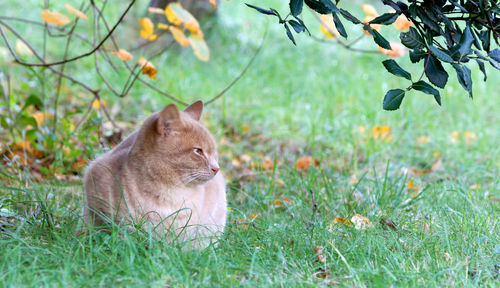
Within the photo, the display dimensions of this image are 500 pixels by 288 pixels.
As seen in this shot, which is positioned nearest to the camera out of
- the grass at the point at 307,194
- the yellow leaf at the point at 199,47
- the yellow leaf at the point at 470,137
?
the grass at the point at 307,194

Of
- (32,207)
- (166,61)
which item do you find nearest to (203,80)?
(166,61)

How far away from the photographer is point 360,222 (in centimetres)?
259

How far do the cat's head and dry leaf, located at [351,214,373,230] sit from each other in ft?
2.42

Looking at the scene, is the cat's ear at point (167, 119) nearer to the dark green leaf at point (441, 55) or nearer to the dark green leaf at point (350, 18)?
the dark green leaf at point (350, 18)

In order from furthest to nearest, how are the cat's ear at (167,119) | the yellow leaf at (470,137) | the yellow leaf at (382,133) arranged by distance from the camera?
the yellow leaf at (470,137), the yellow leaf at (382,133), the cat's ear at (167,119)

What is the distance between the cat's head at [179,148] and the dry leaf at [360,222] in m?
0.74

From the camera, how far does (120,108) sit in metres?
4.82

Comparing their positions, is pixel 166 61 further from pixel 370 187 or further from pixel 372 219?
pixel 372 219

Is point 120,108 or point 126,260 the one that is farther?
point 120,108

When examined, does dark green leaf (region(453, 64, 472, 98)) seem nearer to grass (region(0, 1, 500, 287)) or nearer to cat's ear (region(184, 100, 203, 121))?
grass (region(0, 1, 500, 287))

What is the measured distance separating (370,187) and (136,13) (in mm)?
4253

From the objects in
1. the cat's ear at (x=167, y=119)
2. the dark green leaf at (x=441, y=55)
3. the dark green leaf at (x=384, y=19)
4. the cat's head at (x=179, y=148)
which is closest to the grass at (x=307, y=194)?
the cat's head at (x=179, y=148)

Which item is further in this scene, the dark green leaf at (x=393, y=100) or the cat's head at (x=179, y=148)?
the cat's head at (x=179, y=148)

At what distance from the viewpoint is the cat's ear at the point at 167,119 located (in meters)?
2.20
